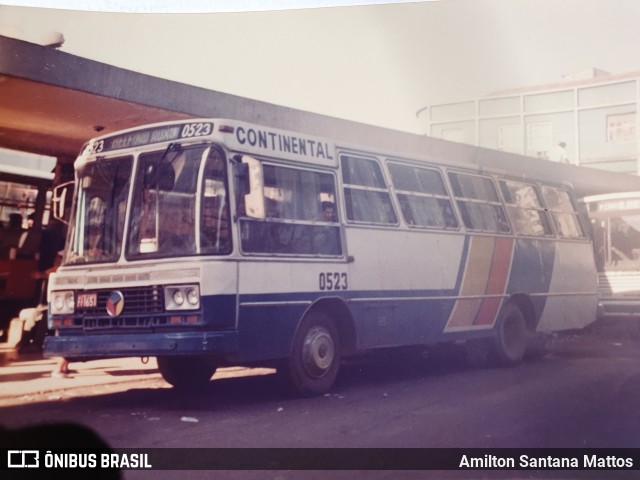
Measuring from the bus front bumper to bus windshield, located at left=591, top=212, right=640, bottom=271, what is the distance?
6.55 meters

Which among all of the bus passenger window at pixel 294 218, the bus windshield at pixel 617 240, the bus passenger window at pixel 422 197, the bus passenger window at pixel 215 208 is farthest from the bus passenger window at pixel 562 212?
the bus passenger window at pixel 215 208

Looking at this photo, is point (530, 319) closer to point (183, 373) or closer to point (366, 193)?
point (366, 193)

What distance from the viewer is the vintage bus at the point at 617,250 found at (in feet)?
37.1

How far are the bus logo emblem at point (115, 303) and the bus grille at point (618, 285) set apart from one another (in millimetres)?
7457

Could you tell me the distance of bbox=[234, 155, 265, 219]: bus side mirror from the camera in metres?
7.26

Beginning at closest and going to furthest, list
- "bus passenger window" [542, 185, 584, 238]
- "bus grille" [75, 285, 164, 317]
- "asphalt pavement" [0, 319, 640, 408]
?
"bus grille" [75, 285, 164, 317], "asphalt pavement" [0, 319, 640, 408], "bus passenger window" [542, 185, 584, 238]

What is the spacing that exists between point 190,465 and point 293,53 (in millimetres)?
3845

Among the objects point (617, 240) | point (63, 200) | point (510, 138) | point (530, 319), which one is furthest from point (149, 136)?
point (617, 240)

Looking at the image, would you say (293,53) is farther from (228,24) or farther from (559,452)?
(559,452)

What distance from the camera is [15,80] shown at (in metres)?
9.50

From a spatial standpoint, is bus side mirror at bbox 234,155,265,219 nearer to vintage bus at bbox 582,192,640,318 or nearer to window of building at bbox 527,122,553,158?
window of building at bbox 527,122,553,158

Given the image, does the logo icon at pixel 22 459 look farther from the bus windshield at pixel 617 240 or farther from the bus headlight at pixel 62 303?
the bus windshield at pixel 617 240

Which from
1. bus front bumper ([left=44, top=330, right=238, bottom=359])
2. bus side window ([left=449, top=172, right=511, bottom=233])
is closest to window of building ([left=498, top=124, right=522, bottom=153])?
bus side window ([left=449, top=172, right=511, bottom=233])

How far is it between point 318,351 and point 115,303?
202 cm
